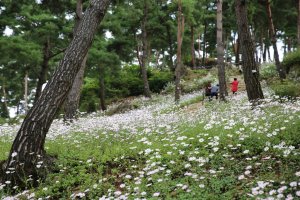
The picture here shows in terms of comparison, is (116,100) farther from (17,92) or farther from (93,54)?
(17,92)

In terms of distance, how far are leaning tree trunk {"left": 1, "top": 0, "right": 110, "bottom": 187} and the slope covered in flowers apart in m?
→ 0.36

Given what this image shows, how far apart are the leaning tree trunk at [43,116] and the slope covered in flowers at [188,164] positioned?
355mm

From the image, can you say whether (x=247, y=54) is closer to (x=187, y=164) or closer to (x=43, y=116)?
(x=187, y=164)

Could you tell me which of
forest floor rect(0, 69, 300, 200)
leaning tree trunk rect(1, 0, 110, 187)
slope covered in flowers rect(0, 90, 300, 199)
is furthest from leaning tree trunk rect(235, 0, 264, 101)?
leaning tree trunk rect(1, 0, 110, 187)

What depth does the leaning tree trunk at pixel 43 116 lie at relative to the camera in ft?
22.9

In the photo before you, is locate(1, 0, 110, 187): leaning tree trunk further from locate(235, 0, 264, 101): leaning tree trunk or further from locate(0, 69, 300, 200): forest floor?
locate(235, 0, 264, 101): leaning tree trunk

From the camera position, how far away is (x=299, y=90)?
45.5 feet

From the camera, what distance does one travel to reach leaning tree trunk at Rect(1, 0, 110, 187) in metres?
6.97

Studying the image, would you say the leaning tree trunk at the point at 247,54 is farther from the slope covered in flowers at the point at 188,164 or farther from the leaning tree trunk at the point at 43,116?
the leaning tree trunk at the point at 43,116

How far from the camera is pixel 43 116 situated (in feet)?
24.1

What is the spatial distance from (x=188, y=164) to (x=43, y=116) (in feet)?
11.2

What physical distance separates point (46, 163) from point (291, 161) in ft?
16.2

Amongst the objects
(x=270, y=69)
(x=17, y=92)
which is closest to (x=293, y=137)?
(x=270, y=69)

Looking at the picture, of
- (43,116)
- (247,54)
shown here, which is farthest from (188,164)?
(247,54)
